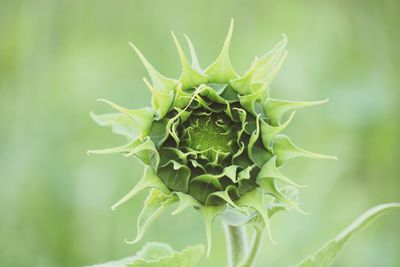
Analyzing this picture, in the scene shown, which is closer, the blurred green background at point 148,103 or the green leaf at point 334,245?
the green leaf at point 334,245

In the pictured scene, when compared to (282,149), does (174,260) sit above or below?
below

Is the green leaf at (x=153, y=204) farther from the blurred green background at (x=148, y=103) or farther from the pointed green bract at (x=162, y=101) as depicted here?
the blurred green background at (x=148, y=103)

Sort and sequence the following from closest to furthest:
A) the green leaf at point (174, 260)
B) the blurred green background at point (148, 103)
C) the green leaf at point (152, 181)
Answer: the green leaf at point (152, 181) → the green leaf at point (174, 260) → the blurred green background at point (148, 103)

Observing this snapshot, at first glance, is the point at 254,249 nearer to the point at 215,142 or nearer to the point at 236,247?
the point at 236,247

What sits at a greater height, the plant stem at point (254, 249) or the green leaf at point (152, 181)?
the green leaf at point (152, 181)

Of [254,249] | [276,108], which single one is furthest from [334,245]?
[276,108]

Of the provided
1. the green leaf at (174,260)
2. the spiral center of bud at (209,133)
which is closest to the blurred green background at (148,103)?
the green leaf at (174,260)

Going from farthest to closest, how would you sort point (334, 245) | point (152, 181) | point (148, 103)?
point (148, 103) → point (334, 245) → point (152, 181)
